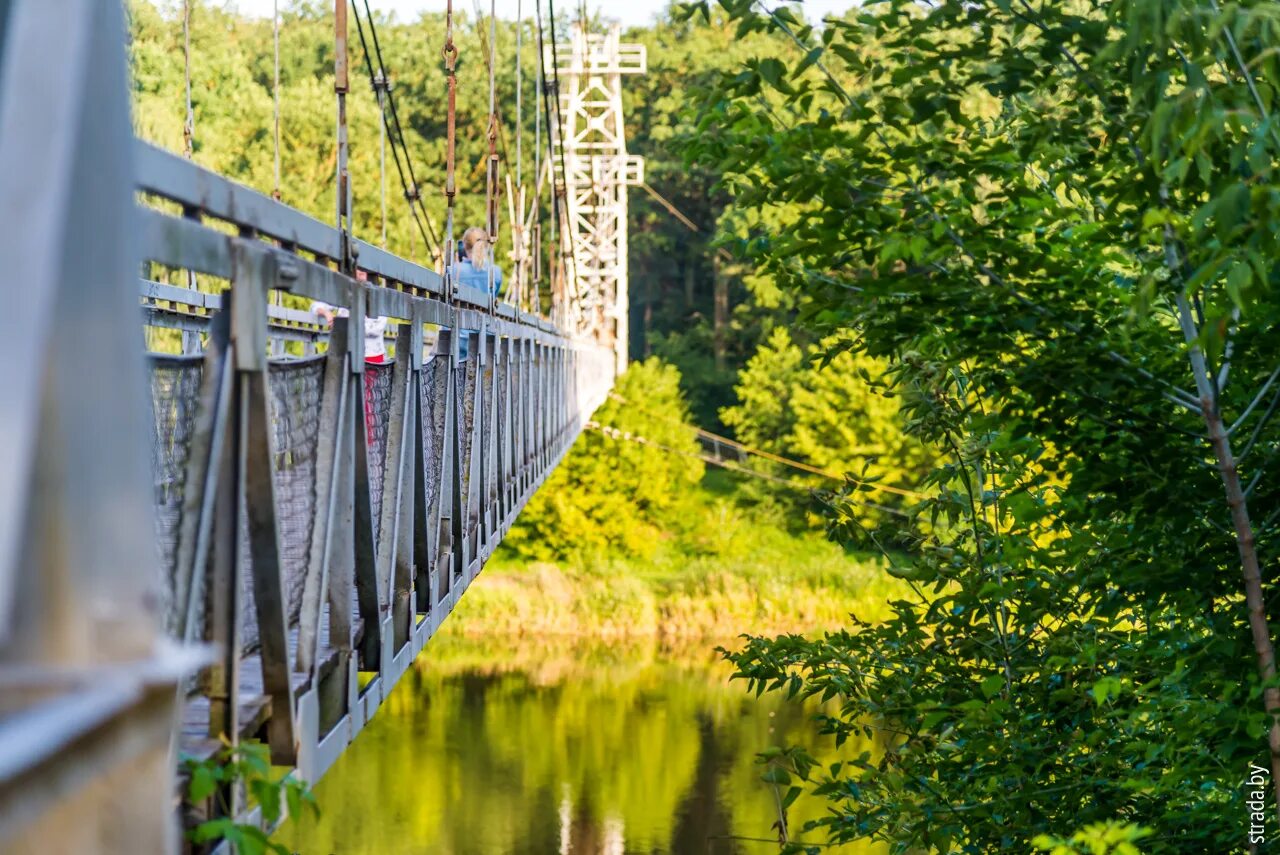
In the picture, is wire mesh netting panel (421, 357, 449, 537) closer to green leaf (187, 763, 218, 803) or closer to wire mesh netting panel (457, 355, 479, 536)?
wire mesh netting panel (457, 355, 479, 536)

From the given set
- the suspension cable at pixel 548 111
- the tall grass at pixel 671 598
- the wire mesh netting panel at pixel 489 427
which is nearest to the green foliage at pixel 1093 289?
the wire mesh netting panel at pixel 489 427

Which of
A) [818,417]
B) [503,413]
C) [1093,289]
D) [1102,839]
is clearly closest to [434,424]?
[1093,289]

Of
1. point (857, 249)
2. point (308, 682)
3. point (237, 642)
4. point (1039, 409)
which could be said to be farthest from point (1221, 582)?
point (237, 642)

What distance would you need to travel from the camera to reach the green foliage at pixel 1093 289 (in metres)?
2.78

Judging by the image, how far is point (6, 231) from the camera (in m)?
0.87

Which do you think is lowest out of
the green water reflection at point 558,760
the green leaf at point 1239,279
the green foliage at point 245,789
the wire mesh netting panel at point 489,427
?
the green water reflection at point 558,760

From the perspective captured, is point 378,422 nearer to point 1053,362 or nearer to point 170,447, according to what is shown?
point 1053,362

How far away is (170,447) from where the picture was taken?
1823 millimetres

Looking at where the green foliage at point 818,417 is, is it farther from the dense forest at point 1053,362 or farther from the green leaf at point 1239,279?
the green leaf at point 1239,279

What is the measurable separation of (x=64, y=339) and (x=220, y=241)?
1065 mm

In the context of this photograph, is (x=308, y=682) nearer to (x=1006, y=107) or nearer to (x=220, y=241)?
(x=220, y=241)

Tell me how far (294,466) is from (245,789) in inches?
28.1

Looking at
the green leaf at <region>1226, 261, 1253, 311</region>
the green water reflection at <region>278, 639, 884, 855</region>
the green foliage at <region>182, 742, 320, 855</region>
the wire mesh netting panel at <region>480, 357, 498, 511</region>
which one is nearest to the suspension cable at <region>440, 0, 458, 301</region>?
the wire mesh netting panel at <region>480, 357, 498, 511</region>

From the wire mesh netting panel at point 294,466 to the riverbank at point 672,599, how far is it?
21937 millimetres
